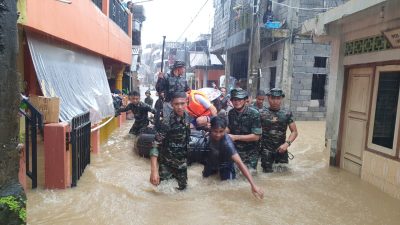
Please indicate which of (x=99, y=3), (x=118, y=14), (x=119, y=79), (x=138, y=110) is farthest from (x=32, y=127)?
(x=119, y=79)

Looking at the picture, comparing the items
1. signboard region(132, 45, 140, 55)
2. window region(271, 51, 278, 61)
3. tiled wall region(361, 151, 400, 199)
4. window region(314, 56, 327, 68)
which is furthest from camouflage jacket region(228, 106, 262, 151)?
signboard region(132, 45, 140, 55)

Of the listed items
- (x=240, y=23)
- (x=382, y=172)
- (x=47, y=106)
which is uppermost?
(x=240, y=23)

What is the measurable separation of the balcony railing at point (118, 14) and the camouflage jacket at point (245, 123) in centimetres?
748

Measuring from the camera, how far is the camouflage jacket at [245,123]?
501 cm

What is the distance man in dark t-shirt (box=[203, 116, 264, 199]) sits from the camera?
14.4 ft

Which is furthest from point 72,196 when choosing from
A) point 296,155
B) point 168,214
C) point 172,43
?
point 172,43

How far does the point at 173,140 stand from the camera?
436cm

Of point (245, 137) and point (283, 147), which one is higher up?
point (245, 137)

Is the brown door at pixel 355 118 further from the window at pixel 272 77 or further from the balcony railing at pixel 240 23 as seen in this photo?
the balcony railing at pixel 240 23

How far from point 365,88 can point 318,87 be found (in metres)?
9.23

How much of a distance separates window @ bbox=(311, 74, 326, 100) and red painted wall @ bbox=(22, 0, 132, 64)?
8.42m

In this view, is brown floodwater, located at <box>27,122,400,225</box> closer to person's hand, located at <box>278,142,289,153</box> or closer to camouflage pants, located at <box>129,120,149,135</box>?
person's hand, located at <box>278,142,289,153</box>

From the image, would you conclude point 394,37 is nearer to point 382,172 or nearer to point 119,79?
point 382,172

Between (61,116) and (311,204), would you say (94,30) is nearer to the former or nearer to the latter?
(61,116)
